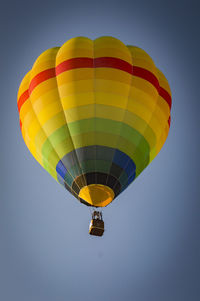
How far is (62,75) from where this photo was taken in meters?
14.4

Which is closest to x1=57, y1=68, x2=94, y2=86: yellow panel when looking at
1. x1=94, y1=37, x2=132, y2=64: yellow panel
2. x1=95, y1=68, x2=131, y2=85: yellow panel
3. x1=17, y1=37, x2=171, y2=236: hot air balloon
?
x1=17, y1=37, x2=171, y2=236: hot air balloon

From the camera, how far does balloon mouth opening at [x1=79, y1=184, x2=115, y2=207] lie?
46.0ft

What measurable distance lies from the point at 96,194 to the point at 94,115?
2.00 metres

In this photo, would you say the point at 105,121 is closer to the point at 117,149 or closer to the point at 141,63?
the point at 117,149

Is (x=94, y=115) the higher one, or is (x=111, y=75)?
(x=111, y=75)

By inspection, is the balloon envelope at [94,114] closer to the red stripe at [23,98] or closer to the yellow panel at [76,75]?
the yellow panel at [76,75]

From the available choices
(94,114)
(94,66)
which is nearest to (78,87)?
(94,66)

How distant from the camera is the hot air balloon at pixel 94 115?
14086mm

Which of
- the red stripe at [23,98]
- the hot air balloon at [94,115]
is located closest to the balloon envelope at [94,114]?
the hot air balloon at [94,115]

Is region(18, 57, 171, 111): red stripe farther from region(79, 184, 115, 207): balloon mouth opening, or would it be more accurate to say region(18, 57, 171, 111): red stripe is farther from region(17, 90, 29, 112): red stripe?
region(79, 184, 115, 207): balloon mouth opening

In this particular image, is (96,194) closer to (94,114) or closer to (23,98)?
(94,114)

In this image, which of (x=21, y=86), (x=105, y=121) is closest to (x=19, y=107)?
(x=21, y=86)

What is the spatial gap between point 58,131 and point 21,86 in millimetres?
2084

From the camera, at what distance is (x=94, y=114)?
14125mm
